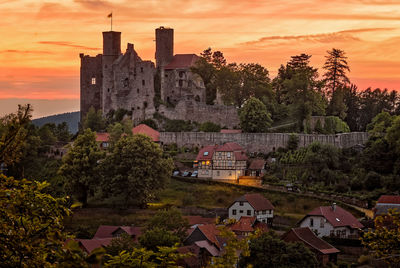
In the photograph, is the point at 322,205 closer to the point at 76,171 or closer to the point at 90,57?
the point at 76,171

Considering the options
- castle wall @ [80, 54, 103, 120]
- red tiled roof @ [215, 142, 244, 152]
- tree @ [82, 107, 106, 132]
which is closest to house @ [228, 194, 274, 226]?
red tiled roof @ [215, 142, 244, 152]

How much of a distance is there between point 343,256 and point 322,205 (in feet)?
36.7

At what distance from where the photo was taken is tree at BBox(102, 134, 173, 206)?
210ft

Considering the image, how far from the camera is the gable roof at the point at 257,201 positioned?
59.0 m

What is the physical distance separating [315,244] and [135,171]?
21552 mm

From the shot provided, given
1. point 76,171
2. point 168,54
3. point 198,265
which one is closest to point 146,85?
point 168,54

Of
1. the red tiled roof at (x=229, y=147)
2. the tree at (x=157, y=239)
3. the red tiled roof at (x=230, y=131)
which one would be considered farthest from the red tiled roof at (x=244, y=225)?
the red tiled roof at (x=230, y=131)

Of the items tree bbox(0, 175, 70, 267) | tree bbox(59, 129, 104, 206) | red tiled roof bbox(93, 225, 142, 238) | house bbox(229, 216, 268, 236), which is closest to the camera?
tree bbox(0, 175, 70, 267)

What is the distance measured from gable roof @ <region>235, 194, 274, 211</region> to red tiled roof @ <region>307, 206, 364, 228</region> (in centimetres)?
474

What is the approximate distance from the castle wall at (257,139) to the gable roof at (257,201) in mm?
12117

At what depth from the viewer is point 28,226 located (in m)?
12.4

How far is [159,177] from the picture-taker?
6544 centimetres

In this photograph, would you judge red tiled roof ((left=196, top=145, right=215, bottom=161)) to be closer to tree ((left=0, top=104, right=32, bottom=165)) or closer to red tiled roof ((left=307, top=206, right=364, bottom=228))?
red tiled roof ((left=307, top=206, right=364, bottom=228))

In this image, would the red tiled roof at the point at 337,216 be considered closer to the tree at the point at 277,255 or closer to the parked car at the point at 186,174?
the tree at the point at 277,255
